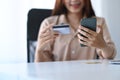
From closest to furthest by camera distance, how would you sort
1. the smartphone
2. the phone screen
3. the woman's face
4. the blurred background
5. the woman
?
the phone screen < the smartphone < the woman < the woman's face < the blurred background

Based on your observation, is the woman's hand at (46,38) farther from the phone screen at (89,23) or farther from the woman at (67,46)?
the phone screen at (89,23)

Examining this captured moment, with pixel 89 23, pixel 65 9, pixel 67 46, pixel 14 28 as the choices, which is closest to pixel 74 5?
pixel 65 9

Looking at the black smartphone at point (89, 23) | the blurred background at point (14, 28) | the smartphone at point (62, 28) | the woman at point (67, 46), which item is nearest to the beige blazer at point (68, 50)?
the woman at point (67, 46)

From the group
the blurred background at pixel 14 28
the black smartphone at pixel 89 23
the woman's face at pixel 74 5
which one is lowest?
the blurred background at pixel 14 28

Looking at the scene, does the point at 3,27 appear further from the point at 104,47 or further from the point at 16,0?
the point at 104,47

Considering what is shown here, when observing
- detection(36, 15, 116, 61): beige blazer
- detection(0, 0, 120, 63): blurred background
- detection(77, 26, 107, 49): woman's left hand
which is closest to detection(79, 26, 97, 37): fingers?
detection(77, 26, 107, 49): woman's left hand

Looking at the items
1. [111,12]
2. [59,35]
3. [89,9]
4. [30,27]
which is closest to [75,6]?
[89,9]

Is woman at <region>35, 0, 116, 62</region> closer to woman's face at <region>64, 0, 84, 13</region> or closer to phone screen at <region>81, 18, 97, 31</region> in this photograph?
woman's face at <region>64, 0, 84, 13</region>

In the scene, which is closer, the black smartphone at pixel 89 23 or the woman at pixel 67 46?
the black smartphone at pixel 89 23

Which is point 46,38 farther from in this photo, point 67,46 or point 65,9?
point 65,9

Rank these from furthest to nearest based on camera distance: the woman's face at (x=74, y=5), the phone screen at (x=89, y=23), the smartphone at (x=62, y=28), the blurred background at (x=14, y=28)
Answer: the blurred background at (x=14, y=28) < the woman's face at (x=74, y=5) < the smartphone at (x=62, y=28) < the phone screen at (x=89, y=23)

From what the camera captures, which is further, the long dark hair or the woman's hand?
the long dark hair

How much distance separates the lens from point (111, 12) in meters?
2.62

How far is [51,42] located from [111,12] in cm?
126
